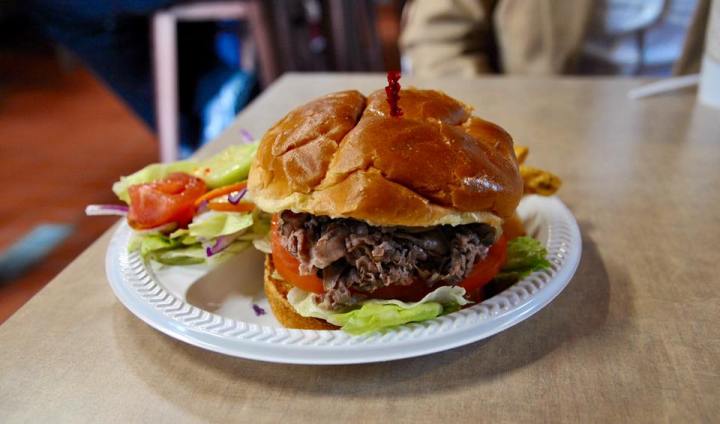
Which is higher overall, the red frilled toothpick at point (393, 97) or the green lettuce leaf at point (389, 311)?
the red frilled toothpick at point (393, 97)

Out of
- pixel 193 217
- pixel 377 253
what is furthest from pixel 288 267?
pixel 193 217

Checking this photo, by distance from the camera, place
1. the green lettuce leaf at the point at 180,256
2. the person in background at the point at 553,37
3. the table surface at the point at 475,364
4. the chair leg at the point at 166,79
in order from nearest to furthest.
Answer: the table surface at the point at 475,364
the green lettuce leaf at the point at 180,256
the person in background at the point at 553,37
the chair leg at the point at 166,79

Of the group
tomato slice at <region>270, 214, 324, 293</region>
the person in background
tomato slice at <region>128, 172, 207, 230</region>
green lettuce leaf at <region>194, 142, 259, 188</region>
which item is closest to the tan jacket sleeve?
the person in background

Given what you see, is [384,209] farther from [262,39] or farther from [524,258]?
[262,39]

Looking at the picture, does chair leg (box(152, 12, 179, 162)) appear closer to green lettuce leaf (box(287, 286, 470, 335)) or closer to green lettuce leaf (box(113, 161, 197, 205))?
green lettuce leaf (box(113, 161, 197, 205))

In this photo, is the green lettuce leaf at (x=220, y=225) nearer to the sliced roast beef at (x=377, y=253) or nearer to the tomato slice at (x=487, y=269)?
the sliced roast beef at (x=377, y=253)

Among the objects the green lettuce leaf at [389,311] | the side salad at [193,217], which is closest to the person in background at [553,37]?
the side salad at [193,217]

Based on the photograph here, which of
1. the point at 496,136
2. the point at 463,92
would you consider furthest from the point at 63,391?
the point at 463,92
